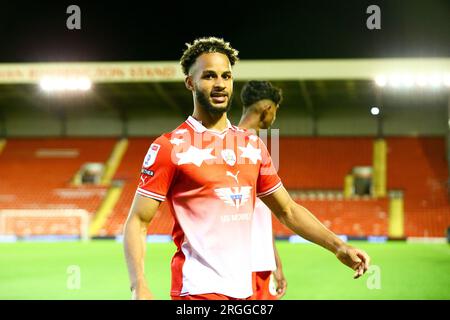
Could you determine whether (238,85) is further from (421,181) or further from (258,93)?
(258,93)

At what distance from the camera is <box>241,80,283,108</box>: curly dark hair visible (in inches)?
161

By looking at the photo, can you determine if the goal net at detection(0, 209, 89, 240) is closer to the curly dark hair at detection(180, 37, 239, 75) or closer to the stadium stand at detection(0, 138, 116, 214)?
the stadium stand at detection(0, 138, 116, 214)

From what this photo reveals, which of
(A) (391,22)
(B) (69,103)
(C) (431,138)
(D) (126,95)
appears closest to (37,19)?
(A) (391,22)

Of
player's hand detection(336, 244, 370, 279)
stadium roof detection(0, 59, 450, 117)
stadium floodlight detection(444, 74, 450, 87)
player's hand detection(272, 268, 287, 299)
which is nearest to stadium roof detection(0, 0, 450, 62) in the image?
stadium roof detection(0, 59, 450, 117)

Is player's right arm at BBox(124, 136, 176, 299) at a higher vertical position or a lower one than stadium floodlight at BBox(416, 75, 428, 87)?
lower

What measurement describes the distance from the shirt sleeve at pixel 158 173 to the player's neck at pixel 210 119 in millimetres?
235

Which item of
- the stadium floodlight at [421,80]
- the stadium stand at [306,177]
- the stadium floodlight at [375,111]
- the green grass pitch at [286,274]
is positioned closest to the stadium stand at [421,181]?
the stadium stand at [306,177]

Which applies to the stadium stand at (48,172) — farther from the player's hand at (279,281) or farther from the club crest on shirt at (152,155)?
the club crest on shirt at (152,155)

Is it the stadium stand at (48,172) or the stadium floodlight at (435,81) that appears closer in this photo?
the stadium floodlight at (435,81)

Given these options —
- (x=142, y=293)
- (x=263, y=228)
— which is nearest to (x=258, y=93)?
(x=263, y=228)

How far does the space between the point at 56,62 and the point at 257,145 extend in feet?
52.8

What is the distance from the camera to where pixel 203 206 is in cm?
271

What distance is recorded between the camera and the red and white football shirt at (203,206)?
266 centimetres

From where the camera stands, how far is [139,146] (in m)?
25.5
